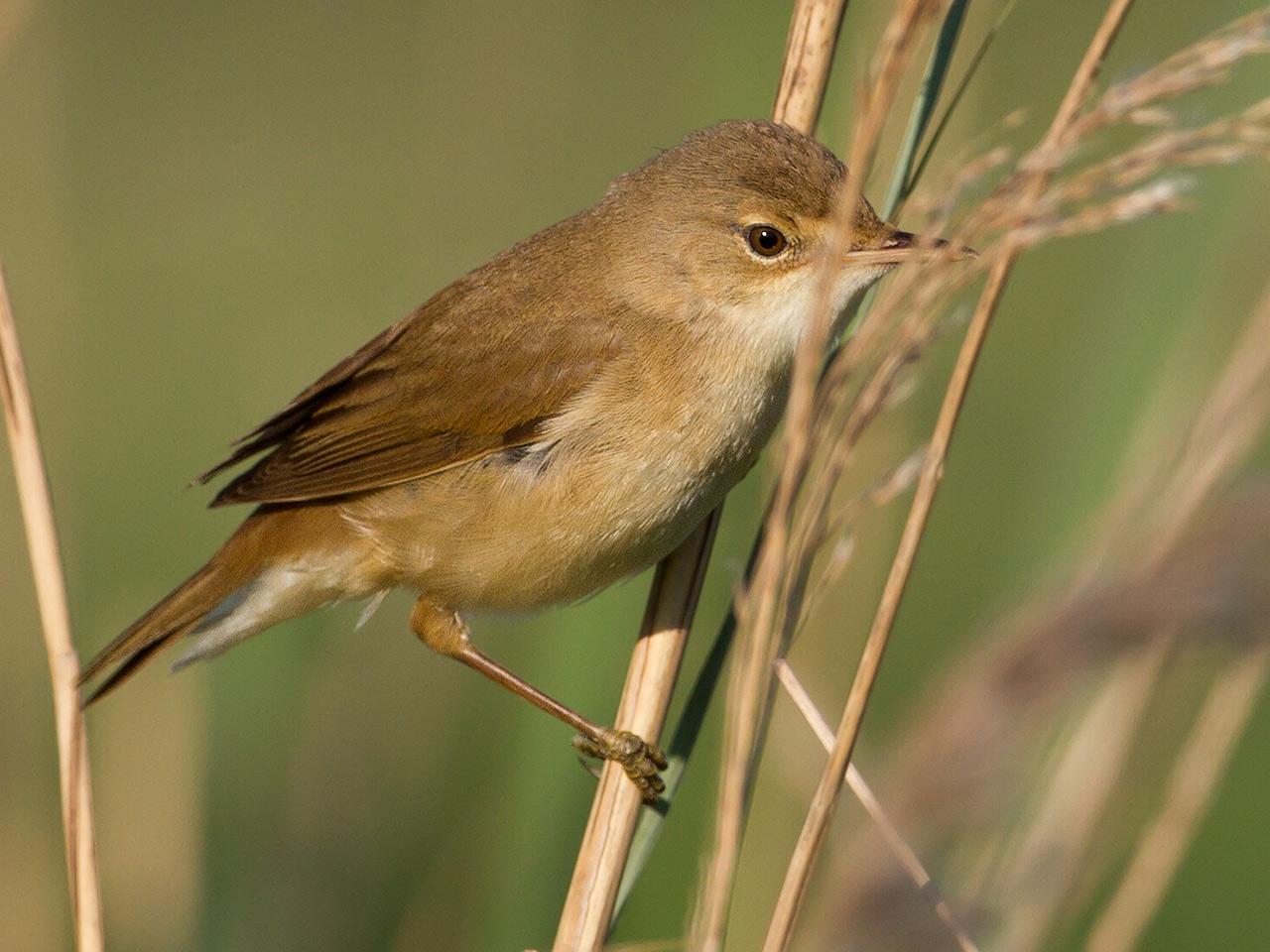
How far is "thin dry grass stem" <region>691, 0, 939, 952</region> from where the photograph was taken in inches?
51.6

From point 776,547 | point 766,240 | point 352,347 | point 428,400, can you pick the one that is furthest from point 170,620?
point 352,347

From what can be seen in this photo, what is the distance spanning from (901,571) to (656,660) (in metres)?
0.53

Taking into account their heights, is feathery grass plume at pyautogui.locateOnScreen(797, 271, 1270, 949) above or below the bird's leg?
above

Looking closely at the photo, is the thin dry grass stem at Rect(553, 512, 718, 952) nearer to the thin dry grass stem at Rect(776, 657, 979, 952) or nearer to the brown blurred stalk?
the brown blurred stalk

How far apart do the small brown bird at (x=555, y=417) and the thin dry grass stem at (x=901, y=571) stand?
39cm

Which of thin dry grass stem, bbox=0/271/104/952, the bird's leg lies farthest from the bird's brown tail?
thin dry grass stem, bbox=0/271/104/952

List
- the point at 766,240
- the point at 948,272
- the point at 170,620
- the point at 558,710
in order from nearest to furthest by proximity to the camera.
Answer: the point at 948,272, the point at 558,710, the point at 766,240, the point at 170,620

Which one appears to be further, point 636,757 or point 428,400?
point 428,400

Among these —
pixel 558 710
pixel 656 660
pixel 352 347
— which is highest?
pixel 656 660

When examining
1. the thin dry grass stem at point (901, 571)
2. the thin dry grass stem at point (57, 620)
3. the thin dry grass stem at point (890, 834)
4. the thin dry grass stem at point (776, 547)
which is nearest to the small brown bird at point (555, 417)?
the thin dry grass stem at point (890, 834)

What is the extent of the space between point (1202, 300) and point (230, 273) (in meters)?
4.42

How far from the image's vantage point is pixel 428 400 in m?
2.71

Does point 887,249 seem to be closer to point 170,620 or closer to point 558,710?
point 558,710

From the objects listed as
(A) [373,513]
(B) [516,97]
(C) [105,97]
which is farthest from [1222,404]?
(C) [105,97]
